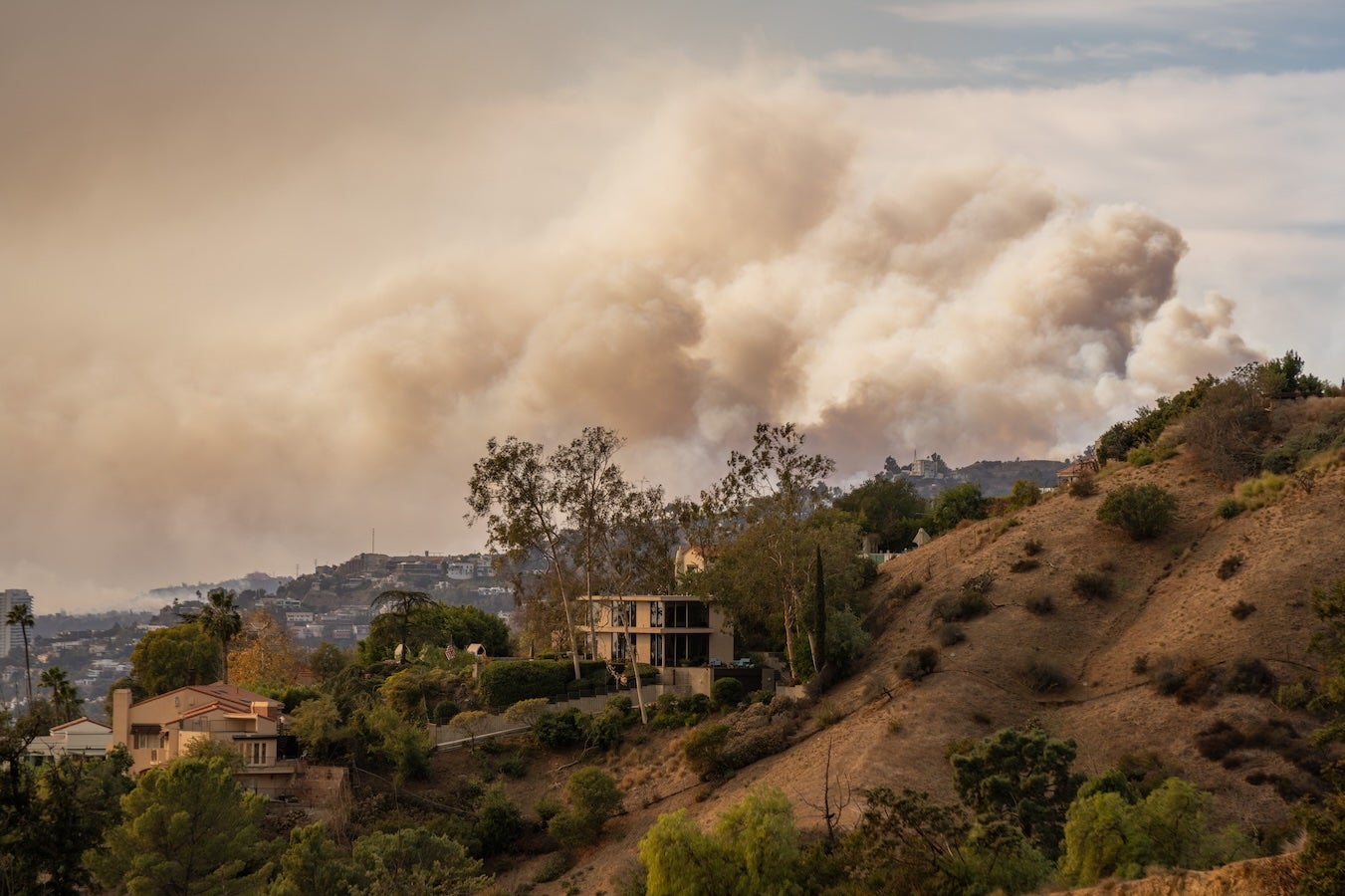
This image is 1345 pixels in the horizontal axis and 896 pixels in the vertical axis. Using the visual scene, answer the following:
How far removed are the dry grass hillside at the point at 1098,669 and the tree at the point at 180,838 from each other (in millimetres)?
13803

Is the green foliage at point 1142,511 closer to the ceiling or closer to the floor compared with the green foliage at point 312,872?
closer to the ceiling

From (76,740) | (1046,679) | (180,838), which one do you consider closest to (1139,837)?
(1046,679)

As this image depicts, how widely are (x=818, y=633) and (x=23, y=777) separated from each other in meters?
39.0

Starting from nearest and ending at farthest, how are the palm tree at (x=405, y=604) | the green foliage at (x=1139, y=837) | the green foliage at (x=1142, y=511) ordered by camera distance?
1. the green foliage at (x=1139, y=837)
2. the green foliage at (x=1142, y=511)
3. the palm tree at (x=405, y=604)

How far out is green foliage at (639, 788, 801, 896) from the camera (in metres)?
43.9

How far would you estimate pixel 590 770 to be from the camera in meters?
62.3

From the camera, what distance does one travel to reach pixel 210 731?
65062 millimetres

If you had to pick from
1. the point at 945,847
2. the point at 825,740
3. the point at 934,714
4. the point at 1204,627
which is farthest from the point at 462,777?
the point at 1204,627

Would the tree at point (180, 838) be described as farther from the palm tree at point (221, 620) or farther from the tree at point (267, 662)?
the tree at point (267, 662)

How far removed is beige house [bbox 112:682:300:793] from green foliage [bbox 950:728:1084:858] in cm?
3483

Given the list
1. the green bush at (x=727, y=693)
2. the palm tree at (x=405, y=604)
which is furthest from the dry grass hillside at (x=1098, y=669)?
the palm tree at (x=405, y=604)

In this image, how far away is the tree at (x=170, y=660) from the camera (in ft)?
283

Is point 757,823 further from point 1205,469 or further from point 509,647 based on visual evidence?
point 509,647

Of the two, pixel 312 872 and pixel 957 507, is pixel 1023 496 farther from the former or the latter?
pixel 312 872
